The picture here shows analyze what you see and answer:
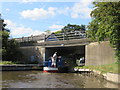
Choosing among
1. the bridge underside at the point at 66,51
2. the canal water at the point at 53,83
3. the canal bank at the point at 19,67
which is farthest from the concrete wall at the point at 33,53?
the canal water at the point at 53,83

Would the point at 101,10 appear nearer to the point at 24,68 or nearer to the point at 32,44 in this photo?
the point at 24,68

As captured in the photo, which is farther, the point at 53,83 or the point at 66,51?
the point at 66,51

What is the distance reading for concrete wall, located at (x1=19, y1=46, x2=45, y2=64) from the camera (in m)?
30.6

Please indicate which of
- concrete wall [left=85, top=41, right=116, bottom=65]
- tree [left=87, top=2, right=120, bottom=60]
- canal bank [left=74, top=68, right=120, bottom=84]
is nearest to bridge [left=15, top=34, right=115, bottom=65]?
concrete wall [left=85, top=41, right=116, bottom=65]

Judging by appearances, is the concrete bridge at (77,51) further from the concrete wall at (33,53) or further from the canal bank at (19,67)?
the canal bank at (19,67)

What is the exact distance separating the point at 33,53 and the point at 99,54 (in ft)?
41.9

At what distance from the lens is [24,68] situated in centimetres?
2625

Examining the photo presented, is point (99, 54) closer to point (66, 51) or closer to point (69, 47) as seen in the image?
point (69, 47)

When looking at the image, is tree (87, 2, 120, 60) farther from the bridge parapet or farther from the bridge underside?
the bridge underside

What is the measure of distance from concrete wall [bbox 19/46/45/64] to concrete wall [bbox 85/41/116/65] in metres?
8.84

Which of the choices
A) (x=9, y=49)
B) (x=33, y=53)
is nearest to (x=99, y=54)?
(x=33, y=53)

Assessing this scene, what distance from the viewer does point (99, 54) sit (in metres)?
23.0

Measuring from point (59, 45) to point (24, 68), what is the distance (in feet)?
21.3

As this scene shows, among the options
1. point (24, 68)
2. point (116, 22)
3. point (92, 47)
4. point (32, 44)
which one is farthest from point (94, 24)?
point (32, 44)
